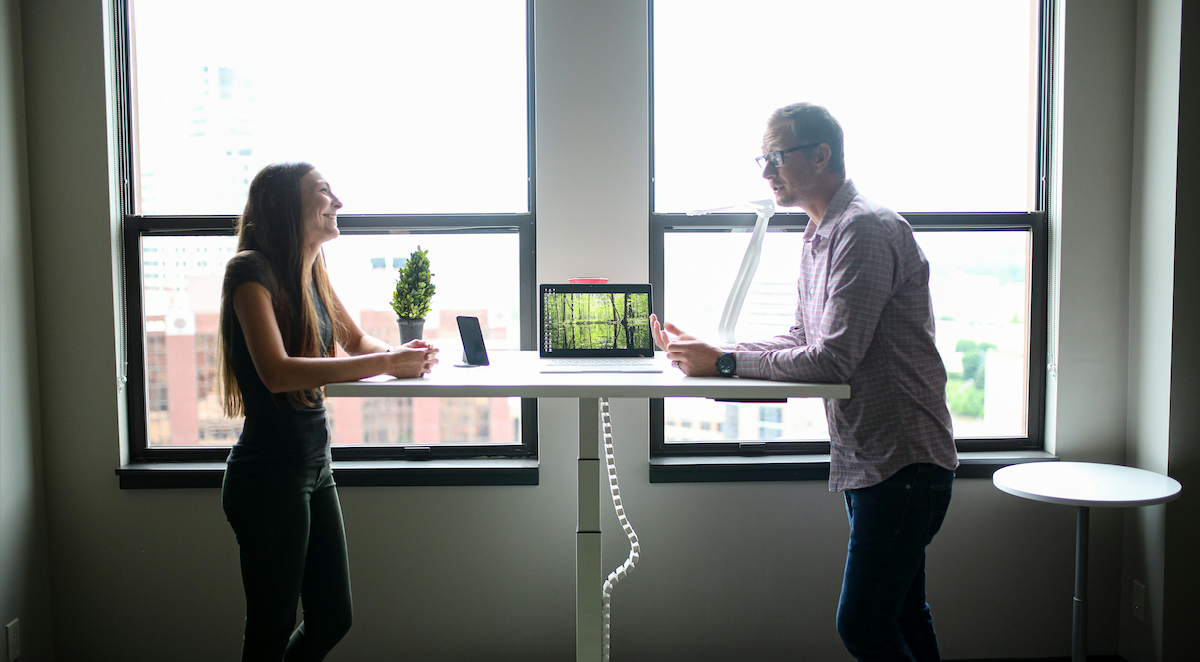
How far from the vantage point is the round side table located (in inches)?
72.6

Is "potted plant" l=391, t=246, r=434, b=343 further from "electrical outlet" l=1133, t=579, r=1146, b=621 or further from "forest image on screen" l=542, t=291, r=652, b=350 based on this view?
"electrical outlet" l=1133, t=579, r=1146, b=621

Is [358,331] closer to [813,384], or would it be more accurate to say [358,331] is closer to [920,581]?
[813,384]

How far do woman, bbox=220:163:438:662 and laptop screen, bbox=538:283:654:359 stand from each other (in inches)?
18.0

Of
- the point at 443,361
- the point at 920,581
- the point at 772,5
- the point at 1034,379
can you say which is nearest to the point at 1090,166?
the point at 1034,379

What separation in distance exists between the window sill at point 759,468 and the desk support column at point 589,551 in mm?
714

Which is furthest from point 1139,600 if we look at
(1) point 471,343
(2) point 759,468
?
(1) point 471,343

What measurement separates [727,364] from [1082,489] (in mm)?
1124

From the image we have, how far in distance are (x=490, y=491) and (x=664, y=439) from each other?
0.61m

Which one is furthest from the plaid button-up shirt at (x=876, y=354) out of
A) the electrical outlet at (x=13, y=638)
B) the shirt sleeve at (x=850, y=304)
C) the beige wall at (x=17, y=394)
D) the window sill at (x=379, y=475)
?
the electrical outlet at (x=13, y=638)

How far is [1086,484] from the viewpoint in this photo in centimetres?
197

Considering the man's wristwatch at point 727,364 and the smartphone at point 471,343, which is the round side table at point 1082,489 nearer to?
the man's wristwatch at point 727,364

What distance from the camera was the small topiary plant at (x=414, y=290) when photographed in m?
1.86

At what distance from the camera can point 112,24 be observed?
7.38 ft

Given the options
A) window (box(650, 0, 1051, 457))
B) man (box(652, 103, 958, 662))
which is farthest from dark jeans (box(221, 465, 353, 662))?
window (box(650, 0, 1051, 457))
